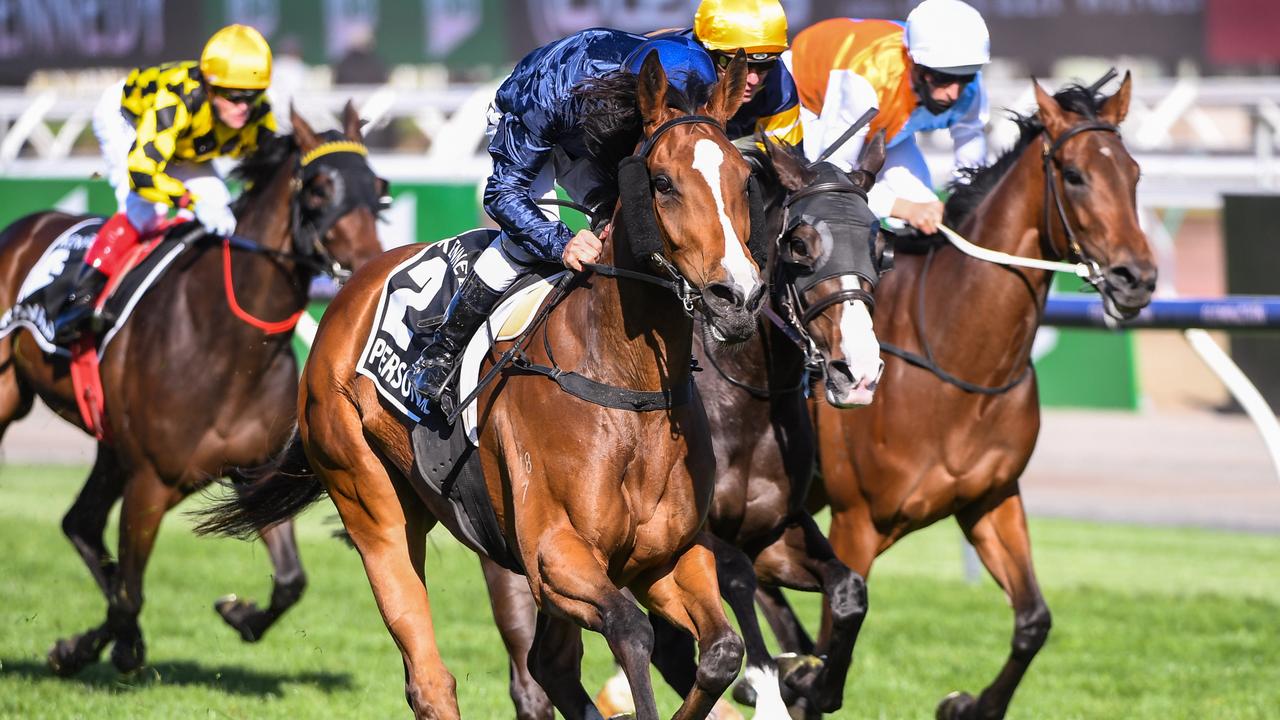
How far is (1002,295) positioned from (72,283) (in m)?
3.44

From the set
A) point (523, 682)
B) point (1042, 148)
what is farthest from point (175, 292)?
point (1042, 148)

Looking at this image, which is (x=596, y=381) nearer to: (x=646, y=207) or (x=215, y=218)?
(x=646, y=207)

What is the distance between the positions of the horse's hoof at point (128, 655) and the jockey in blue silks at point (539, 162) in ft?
6.94

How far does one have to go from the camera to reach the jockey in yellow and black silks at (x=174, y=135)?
6215 millimetres

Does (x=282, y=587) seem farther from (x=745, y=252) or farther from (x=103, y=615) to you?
(x=745, y=252)

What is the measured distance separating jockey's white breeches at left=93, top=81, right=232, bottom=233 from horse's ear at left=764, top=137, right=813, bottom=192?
298 cm

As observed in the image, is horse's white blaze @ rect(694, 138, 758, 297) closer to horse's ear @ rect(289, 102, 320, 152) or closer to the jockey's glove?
horse's ear @ rect(289, 102, 320, 152)

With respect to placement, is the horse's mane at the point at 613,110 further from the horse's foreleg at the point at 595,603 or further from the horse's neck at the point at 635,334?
the horse's foreleg at the point at 595,603

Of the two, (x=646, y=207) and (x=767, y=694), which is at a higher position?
(x=646, y=207)

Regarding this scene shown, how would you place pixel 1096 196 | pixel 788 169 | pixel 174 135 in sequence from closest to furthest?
pixel 788 169, pixel 1096 196, pixel 174 135

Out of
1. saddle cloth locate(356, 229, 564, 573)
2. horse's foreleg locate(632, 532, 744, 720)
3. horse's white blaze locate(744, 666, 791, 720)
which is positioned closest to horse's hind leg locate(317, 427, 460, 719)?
saddle cloth locate(356, 229, 564, 573)

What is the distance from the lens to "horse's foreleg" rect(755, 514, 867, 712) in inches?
177

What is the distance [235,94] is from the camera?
6.27 metres

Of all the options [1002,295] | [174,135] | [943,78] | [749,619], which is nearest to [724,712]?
[749,619]
